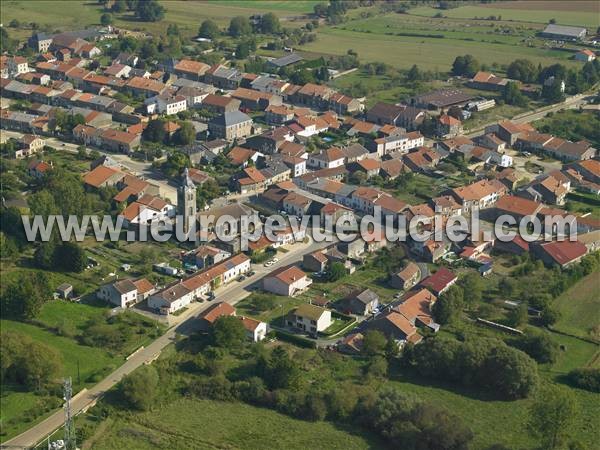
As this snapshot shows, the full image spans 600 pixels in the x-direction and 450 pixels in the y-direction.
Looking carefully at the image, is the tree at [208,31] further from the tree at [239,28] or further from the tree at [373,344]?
the tree at [373,344]

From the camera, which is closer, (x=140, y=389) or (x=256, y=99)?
(x=140, y=389)

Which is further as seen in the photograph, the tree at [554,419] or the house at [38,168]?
the house at [38,168]

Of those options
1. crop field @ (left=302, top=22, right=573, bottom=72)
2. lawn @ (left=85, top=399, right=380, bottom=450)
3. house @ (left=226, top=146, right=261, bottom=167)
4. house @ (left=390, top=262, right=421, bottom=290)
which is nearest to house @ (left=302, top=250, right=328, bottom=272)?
house @ (left=390, top=262, right=421, bottom=290)

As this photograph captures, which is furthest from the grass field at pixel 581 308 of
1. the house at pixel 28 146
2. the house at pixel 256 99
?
the house at pixel 28 146

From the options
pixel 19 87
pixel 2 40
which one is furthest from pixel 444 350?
pixel 2 40

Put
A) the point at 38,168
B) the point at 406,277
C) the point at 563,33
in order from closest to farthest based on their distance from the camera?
the point at 406,277 < the point at 38,168 < the point at 563,33

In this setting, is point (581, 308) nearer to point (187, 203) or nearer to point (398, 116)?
point (187, 203)

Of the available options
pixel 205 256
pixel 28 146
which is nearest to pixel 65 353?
pixel 205 256
